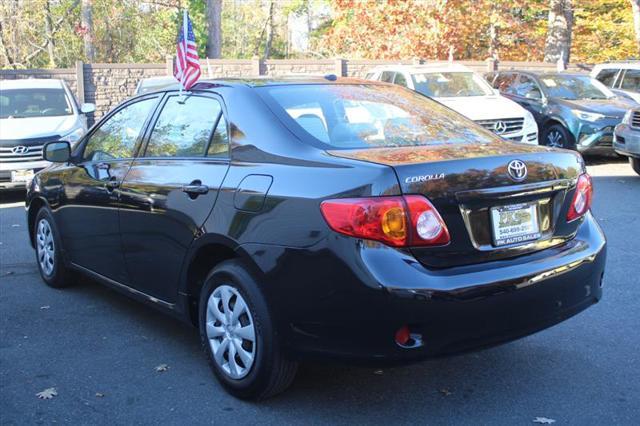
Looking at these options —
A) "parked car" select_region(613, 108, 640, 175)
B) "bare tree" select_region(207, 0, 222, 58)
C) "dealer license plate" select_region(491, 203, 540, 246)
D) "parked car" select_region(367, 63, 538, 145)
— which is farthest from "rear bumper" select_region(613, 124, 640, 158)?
"bare tree" select_region(207, 0, 222, 58)

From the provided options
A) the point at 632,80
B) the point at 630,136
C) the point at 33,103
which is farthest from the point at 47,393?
the point at 632,80

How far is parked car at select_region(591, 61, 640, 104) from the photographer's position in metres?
16.8

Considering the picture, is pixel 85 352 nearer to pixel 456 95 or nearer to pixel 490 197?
pixel 490 197

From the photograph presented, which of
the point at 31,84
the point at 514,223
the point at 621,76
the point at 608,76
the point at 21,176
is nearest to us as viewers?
the point at 514,223

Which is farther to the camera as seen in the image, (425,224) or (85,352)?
(85,352)

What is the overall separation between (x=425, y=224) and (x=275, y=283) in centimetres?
77

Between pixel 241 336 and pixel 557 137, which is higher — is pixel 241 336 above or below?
Result: above

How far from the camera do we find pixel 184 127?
460 centimetres

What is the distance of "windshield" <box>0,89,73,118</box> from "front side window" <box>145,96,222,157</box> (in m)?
7.79

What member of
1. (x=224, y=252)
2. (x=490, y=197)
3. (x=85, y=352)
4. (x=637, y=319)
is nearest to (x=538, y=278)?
(x=490, y=197)

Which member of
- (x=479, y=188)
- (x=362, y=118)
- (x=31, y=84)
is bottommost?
(x=31, y=84)

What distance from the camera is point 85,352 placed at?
470 cm

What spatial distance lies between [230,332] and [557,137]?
1170 cm

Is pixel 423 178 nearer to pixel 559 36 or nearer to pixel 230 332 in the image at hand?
pixel 230 332
